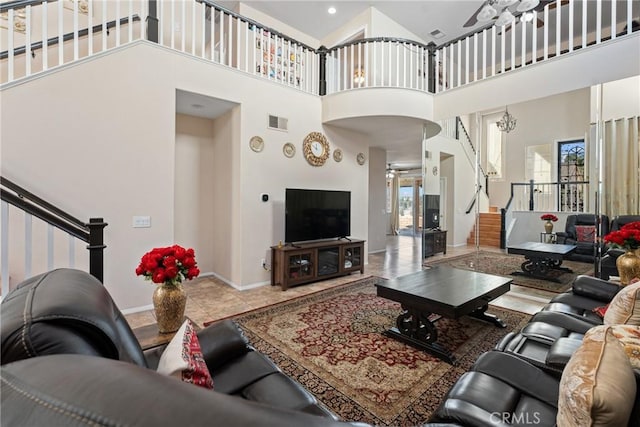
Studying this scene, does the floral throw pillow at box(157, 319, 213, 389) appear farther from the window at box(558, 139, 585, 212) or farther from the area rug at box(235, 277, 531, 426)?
the window at box(558, 139, 585, 212)

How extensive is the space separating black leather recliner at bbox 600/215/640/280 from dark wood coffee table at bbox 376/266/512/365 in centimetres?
171

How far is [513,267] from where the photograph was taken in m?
4.64

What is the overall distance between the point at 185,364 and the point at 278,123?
13.2 ft

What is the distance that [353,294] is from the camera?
13.1 feet

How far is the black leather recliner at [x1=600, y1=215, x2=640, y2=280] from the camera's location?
349 centimetres

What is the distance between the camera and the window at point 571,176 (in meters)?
3.91

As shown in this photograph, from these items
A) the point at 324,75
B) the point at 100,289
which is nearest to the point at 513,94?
the point at 324,75

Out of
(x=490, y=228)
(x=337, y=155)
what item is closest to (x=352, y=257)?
(x=337, y=155)

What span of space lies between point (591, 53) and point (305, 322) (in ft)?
15.3

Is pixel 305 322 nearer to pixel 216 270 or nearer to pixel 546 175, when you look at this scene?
pixel 216 270

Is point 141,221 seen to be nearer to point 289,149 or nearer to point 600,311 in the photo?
point 289,149

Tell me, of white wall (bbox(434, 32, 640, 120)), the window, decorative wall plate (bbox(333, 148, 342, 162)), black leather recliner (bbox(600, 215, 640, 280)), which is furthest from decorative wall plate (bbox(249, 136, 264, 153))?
black leather recliner (bbox(600, 215, 640, 280))

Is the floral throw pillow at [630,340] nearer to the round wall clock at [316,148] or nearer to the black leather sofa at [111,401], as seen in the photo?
the black leather sofa at [111,401]

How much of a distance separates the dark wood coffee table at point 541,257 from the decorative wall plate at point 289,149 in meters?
3.84
